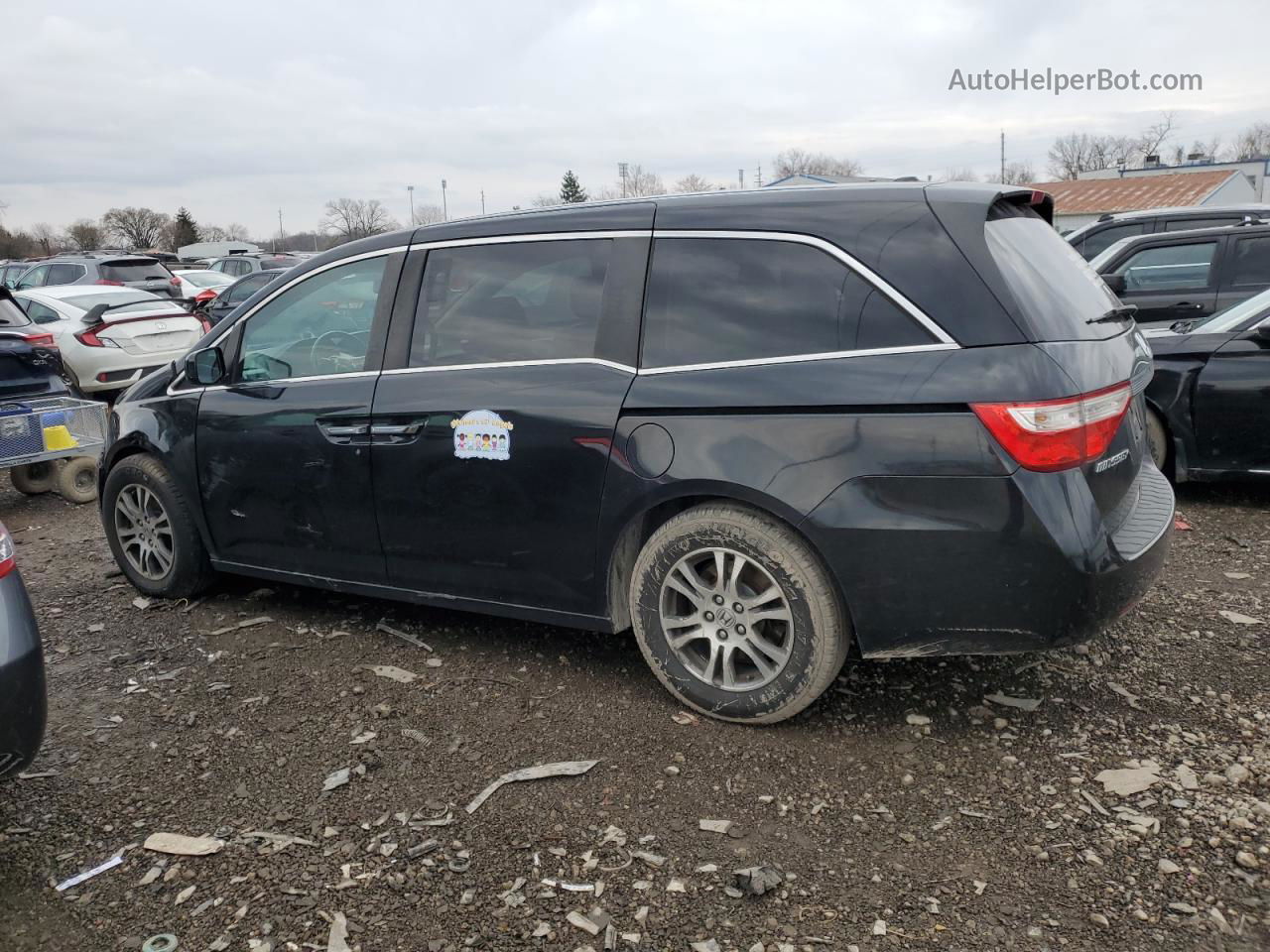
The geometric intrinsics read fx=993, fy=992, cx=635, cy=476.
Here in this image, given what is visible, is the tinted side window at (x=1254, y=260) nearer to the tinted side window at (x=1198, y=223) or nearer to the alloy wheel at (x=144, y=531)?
the tinted side window at (x=1198, y=223)

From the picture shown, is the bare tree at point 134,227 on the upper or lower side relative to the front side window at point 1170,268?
upper

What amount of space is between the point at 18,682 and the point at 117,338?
9240 millimetres

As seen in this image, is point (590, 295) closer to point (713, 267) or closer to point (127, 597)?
point (713, 267)

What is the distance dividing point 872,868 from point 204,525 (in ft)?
11.5

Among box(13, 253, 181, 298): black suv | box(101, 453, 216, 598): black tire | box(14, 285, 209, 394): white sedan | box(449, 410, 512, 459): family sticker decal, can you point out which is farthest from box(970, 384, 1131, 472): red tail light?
box(13, 253, 181, 298): black suv

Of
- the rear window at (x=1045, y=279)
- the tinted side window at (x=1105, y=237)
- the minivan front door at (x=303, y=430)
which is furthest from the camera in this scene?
the tinted side window at (x=1105, y=237)

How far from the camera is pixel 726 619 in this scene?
3.46m

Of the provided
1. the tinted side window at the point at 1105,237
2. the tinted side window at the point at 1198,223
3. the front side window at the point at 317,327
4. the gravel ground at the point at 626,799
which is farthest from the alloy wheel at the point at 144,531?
the tinted side window at the point at 1198,223

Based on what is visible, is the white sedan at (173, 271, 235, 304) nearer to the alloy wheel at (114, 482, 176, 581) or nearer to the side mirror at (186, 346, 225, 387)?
the alloy wheel at (114, 482, 176, 581)

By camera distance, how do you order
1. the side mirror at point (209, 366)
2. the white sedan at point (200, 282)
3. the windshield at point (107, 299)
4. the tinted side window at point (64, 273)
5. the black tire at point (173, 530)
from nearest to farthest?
the side mirror at point (209, 366) → the black tire at point (173, 530) → the windshield at point (107, 299) → the tinted side window at point (64, 273) → the white sedan at point (200, 282)

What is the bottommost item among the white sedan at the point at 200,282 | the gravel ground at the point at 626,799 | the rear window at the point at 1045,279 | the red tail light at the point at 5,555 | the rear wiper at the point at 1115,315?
the gravel ground at the point at 626,799

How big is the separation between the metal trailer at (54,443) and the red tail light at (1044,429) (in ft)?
21.0

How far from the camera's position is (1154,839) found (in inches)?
110

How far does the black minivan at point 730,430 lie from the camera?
9.88 feet
